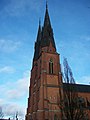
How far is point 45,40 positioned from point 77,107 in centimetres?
3456

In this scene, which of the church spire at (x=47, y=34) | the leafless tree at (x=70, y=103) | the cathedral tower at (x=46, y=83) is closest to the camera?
the leafless tree at (x=70, y=103)

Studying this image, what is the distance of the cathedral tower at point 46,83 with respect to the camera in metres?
42.2

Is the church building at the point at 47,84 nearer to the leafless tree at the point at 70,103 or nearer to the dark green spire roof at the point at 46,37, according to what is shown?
the dark green spire roof at the point at 46,37

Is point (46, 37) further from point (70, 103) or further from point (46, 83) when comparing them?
point (70, 103)

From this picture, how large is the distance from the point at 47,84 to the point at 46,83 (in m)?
0.39

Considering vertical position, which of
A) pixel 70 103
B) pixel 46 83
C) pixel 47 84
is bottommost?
pixel 70 103

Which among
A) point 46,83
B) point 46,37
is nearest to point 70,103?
point 46,83

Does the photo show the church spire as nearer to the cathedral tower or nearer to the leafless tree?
the cathedral tower

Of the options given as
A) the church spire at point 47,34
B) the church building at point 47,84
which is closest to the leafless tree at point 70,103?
the church building at point 47,84

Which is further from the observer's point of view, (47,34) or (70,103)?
(47,34)

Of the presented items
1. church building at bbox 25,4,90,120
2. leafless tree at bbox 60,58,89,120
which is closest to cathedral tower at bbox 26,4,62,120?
church building at bbox 25,4,90,120

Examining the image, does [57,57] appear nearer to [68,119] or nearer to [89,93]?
[89,93]

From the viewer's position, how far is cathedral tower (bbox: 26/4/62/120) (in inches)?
1661

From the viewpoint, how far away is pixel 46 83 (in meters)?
45.5
